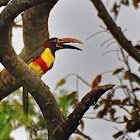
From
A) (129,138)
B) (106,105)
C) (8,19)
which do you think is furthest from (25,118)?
(8,19)

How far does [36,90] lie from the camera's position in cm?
234

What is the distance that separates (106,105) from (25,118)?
2.28 ft

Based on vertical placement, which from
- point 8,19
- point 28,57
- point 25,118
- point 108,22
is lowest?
point 25,118

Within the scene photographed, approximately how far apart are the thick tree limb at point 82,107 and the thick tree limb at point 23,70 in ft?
0.39

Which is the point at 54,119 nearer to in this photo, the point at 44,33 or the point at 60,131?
the point at 60,131

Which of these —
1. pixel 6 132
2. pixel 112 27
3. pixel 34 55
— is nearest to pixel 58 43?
pixel 34 55

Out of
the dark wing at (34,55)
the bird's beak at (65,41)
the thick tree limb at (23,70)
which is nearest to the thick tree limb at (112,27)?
the bird's beak at (65,41)

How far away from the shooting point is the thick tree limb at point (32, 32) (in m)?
3.04

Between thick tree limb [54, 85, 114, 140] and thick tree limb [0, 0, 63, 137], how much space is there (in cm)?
12

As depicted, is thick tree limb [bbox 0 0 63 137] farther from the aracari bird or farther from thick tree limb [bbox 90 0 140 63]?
thick tree limb [bbox 90 0 140 63]

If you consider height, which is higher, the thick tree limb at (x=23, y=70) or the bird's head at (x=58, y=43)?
the bird's head at (x=58, y=43)

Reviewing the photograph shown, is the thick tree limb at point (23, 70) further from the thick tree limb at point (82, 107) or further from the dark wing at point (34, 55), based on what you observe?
the dark wing at point (34, 55)

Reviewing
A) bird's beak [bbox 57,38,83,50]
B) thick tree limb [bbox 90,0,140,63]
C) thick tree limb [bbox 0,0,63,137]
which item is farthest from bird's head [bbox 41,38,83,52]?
thick tree limb [bbox 0,0,63,137]

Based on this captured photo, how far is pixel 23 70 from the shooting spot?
225cm
